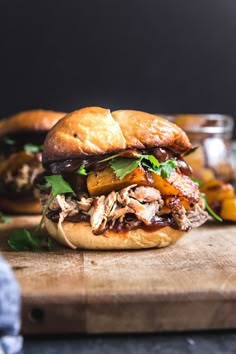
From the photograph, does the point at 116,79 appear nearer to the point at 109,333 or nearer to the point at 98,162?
the point at 98,162

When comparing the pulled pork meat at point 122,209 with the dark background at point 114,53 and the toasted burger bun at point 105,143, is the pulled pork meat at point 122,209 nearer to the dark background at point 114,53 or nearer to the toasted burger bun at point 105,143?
the toasted burger bun at point 105,143

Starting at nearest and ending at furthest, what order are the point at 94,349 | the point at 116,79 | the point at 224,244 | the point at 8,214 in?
the point at 94,349
the point at 224,244
the point at 8,214
the point at 116,79

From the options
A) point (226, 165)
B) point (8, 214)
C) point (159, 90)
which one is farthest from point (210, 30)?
point (8, 214)

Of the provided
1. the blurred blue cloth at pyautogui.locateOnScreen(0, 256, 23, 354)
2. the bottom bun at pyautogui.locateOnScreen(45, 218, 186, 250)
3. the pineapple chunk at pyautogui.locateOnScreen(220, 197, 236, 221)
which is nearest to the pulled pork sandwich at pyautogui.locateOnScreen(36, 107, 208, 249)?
the bottom bun at pyautogui.locateOnScreen(45, 218, 186, 250)

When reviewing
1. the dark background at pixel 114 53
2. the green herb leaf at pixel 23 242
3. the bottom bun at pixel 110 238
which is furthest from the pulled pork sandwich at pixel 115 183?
the dark background at pixel 114 53

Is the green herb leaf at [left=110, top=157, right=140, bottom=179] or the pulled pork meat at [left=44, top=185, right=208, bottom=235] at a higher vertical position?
the green herb leaf at [left=110, top=157, right=140, bottom=179]

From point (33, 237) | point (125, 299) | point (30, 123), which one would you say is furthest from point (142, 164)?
point (30, 123)

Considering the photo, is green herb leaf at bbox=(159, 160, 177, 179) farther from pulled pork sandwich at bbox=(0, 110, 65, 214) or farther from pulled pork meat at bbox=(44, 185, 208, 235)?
pulled pork sandwich at bbox=(0, 110, 65, 214)

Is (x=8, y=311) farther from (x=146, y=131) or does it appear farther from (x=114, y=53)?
(x=114, y=53)
